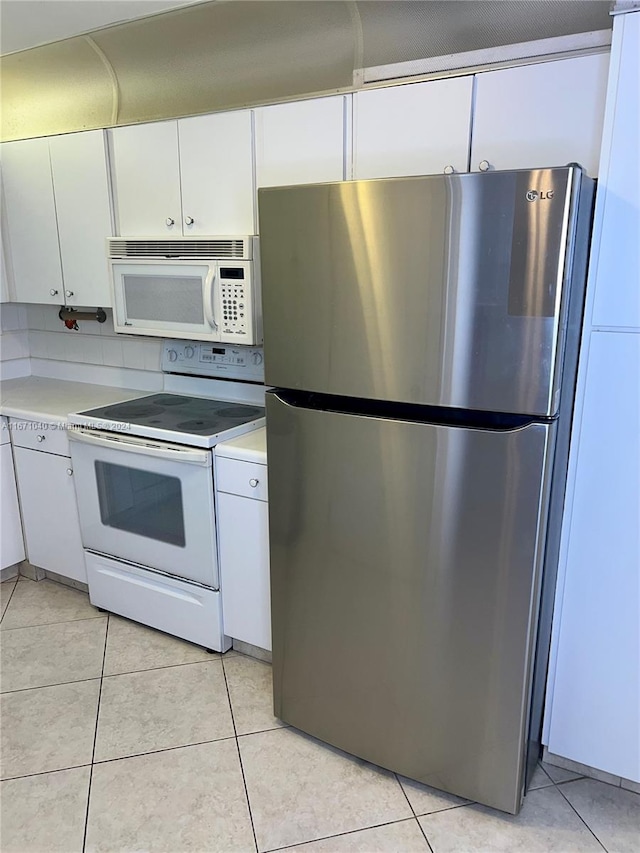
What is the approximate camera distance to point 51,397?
2918 millimetres

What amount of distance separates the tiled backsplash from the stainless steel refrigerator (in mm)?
1510

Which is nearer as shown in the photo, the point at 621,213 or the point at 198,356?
the point at 621,213

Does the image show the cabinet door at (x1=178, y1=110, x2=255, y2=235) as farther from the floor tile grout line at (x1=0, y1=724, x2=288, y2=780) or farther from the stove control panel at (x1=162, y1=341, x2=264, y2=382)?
the floor tile grout line at (x1=0, y1=724, x2=288, y2=780)

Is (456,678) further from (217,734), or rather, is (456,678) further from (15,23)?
(15,23)

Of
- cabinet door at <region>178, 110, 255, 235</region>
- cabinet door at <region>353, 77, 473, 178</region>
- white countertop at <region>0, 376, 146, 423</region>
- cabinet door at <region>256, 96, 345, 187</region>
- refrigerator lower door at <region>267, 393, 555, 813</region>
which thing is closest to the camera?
refrigerator lower door at <region>267, 393, 555, 813</region>

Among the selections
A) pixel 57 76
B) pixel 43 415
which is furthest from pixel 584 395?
pixel 57 76

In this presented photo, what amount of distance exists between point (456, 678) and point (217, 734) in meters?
0.88

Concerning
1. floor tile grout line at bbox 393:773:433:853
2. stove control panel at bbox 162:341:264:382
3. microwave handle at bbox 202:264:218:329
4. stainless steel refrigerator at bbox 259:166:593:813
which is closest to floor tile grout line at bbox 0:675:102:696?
stainless steel refrigerator at bbox 259:166:593:813

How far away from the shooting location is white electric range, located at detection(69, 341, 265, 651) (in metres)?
2.20

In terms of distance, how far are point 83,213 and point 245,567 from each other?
5.56 feet

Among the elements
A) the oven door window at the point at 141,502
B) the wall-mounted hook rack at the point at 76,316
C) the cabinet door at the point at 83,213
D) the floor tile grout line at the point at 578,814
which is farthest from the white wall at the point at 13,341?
the floor tile grout line at the point at 578,814

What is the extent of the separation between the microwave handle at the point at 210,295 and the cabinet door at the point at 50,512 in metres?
0.92

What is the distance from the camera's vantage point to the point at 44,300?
9.45 ft

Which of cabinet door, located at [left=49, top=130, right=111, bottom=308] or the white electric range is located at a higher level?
cabinet door, located at [left=49, top=130, right=111, bottom=308]
